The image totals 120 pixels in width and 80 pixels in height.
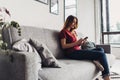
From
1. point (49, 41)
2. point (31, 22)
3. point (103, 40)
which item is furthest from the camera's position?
point (103, 40)

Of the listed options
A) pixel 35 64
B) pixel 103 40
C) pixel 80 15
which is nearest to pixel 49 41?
pixel 35 64

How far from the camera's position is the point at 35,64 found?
1.35 m

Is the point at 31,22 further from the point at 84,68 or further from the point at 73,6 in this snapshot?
the point at 73,6

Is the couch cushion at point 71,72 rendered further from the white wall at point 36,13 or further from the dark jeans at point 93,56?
the white wall at point 36,13

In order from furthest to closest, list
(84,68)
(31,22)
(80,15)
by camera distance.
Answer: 1. (80,15)
2. (31,22)
3. (84,68)

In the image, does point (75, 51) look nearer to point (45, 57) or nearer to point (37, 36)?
point (37, 36)

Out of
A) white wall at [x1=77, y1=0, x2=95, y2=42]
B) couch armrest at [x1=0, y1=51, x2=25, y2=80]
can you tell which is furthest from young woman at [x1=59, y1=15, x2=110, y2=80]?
white wall at [x1=77, y1=0, x2=95, y2=42]

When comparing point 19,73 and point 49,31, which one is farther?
point 49,31

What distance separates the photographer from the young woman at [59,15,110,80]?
7.58ft


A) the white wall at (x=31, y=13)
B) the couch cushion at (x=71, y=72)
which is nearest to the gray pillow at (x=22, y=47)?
the couch cushion at (x=71, y=72)

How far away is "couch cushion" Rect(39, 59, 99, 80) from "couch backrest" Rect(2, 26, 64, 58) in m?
0.51

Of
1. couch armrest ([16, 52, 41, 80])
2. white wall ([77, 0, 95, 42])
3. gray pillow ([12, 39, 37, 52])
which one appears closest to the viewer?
couch armrest ([16, 52, 41, 80])

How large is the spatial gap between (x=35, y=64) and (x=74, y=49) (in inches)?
50.4

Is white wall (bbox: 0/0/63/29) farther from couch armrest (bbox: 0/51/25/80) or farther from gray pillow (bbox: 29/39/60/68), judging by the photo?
couch armrest (bbox: 0/51/25/80)
